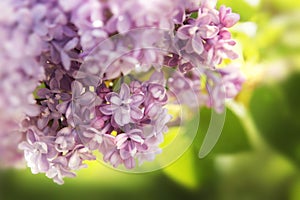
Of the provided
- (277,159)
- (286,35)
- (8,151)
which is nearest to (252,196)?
(277,159)

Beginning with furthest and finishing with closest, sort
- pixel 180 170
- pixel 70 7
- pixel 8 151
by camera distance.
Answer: pixel 180 170 → pixel 8 151 → pixel 70 7

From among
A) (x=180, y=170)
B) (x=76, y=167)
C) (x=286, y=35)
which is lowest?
(x=76, y=167)

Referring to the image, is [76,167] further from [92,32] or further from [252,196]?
[252,196]

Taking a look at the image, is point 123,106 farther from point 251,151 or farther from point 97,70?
point 251,151

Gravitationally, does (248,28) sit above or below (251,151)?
above

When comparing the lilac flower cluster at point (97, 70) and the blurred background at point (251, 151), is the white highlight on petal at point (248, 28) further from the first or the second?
the lilac flower cluster at point (97, 70)

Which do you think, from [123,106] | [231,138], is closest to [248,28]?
[231,138]

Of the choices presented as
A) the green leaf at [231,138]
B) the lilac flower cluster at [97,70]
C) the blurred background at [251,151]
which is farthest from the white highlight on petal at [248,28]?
the lilac flower cluster at [97,70]
